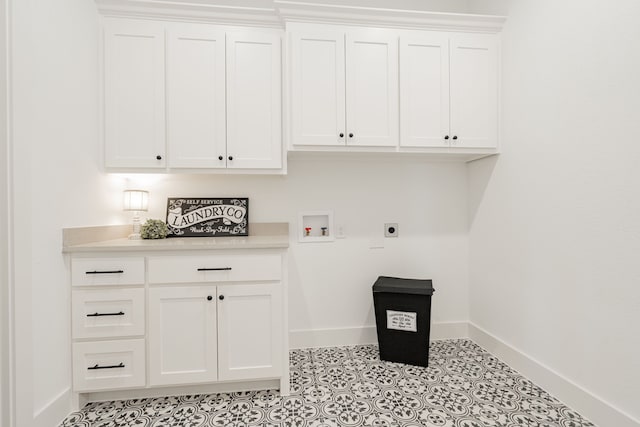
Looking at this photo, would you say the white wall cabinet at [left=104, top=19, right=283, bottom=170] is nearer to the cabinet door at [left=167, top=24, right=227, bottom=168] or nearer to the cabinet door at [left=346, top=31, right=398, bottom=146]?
the cabinet door at [left=167, top=24, right=227, bottom=168]

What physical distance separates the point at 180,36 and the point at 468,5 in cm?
227

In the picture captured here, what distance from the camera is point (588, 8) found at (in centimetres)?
150

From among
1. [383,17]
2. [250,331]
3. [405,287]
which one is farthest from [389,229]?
[383,17]

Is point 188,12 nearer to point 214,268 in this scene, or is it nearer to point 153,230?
point 153,230

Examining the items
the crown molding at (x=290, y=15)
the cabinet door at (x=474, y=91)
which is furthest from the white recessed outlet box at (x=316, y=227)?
the crown molding at (x=290, y=15)

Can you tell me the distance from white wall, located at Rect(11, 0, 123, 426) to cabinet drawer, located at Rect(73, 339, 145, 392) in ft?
0.19

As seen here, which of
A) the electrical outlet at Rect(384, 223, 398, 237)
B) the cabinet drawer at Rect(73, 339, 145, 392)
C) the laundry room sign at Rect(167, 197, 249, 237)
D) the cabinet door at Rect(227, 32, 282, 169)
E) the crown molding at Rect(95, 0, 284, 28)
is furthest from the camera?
the electrical outlet at Rect(384, 223, 398, 237)

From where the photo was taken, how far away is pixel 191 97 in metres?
1.95

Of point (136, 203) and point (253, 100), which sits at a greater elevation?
point (253, 100)

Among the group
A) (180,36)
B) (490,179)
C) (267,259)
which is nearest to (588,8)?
(490,179)

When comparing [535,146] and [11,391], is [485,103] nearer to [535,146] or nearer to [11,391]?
[535,146]

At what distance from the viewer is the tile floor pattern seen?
154 cm

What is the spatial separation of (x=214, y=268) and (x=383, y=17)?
6.27 ft

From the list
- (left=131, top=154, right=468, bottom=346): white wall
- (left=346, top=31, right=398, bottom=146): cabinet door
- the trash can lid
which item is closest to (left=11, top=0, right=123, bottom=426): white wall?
(left=131, top=154, right=468, bottom=346): white wall
